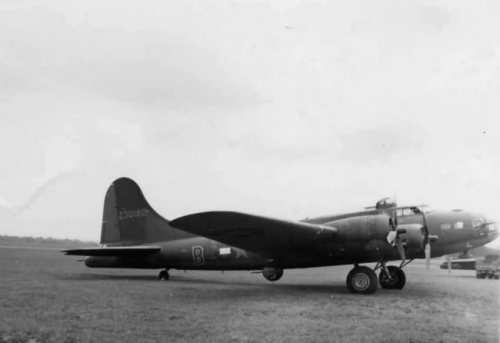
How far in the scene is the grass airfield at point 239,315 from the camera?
5719 mm

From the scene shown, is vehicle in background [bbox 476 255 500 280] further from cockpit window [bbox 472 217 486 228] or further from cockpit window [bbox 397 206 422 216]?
cockpit window [bbox 397 206 422 216]

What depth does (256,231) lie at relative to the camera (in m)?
10.3

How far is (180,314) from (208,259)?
5869mm

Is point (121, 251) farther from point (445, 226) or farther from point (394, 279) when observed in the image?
point (445, 226)

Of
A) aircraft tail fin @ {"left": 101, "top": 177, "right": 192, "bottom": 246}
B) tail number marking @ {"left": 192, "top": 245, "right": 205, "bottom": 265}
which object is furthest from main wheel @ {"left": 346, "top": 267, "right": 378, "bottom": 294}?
aircraft tail fin @ {"left": 101, "top": 177, "right": 192, "bottom": 246}

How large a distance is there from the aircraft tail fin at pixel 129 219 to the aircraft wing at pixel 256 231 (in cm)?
413

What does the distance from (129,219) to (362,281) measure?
8045 mm

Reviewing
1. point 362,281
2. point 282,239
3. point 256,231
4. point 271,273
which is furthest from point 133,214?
point 362,281

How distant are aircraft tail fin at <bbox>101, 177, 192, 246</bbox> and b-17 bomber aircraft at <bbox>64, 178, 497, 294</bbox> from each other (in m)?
0.03

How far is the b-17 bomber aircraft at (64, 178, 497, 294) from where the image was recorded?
33.4ft

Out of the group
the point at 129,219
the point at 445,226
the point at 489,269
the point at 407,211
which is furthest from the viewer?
the point at 489,269

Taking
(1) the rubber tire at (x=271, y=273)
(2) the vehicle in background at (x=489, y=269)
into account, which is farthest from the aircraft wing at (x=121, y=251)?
(2) the vehicle in background at (x=489, y=269)

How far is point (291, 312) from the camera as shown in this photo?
758 centimetres

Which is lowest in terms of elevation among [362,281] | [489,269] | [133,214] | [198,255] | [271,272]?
[489,269]
